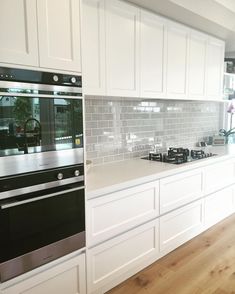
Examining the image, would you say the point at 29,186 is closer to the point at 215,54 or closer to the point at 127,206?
the point at 127,206

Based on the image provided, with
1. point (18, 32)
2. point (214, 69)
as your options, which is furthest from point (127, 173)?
point (214, 69)

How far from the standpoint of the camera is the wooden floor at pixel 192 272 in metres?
2.16

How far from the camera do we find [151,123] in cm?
318

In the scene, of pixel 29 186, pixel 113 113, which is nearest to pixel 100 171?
pixel 113 113

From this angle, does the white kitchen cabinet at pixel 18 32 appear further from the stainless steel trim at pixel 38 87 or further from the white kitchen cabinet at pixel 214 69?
the white kitchen cabinet at pixel 214 69

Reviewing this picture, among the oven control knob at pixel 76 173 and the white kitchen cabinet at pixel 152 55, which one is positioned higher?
the white kitchen cabinet at pixel 152 55

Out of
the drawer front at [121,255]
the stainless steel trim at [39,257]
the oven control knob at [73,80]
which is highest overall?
the oven control knob at [73,80]

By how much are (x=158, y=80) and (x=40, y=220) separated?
171cm

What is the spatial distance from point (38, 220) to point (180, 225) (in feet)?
5.29

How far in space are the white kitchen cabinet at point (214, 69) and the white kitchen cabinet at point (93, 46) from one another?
5.51ft

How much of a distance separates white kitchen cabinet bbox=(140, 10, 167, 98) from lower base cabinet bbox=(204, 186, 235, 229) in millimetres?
1379

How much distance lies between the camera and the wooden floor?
216cm

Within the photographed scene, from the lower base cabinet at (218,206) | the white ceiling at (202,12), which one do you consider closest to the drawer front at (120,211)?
the lower base cabinet at (218,206)

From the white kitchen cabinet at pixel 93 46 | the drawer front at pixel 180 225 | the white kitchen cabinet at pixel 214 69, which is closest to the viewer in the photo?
the white kitchen cabinet at pixel 93 46
